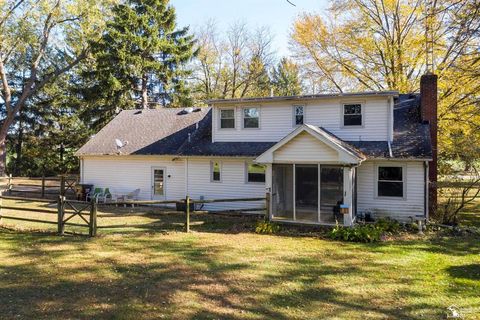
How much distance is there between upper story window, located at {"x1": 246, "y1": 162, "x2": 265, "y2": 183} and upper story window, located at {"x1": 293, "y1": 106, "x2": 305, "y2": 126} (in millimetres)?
2595

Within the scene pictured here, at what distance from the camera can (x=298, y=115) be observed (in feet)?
57.3

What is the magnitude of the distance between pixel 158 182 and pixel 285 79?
34117 mm

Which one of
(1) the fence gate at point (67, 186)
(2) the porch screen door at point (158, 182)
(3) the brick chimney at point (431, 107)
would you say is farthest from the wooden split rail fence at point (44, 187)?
(3) the brick chimney at point (431, 107)

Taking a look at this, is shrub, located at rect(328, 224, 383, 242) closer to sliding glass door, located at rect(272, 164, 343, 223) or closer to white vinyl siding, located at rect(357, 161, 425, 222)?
white vinyl siding, located at rect(357, 161, 425, 222)

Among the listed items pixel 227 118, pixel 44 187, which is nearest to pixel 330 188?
pixel 227 118

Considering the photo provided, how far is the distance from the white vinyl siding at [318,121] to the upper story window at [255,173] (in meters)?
1.34

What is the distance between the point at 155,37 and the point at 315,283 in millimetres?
31133

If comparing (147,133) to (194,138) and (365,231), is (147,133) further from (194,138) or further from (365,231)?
(365,231)

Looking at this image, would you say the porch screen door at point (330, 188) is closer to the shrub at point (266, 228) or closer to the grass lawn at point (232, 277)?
the shrub at point (266, 228)

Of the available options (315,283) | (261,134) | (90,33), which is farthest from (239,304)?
(90,33)

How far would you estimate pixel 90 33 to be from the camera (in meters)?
32.7

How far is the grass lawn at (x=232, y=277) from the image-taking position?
675 cm

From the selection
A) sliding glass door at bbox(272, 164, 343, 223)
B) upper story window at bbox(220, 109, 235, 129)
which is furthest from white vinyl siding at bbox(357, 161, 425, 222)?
upper story window at bbox(220, 109, 235, 129)

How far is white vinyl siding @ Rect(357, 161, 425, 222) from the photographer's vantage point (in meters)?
14.9
